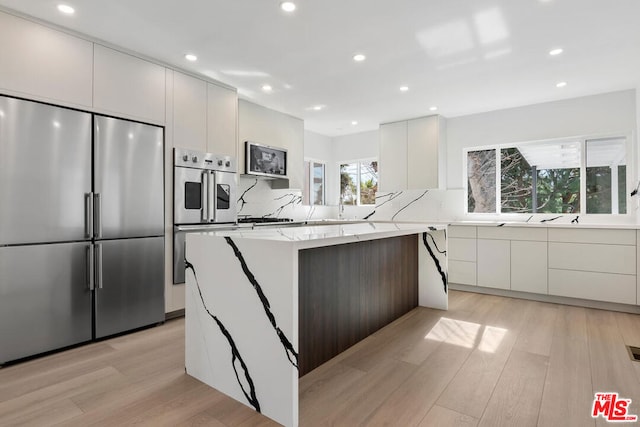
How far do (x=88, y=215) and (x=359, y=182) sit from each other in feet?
14.4

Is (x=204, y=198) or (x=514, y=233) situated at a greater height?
(x=204, y=198)

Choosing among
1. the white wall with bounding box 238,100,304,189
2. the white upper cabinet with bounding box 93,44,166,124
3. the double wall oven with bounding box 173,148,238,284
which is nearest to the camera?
the white upper cabinet with bounding box 93,44,166,124

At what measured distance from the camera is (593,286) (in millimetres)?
3510

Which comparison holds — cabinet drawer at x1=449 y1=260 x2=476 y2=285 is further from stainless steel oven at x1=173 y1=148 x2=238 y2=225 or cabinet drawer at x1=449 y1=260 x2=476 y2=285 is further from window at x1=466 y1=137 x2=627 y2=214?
stainless steel oven at x1=173 y1=148 x2=238 y2=225

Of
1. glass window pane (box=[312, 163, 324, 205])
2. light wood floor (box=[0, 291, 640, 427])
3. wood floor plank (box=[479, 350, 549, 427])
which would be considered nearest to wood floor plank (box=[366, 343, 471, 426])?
light wood floor (box=[0, 291, 640, 427])

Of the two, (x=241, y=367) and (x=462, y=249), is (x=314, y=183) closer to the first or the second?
(x=462, y=249)

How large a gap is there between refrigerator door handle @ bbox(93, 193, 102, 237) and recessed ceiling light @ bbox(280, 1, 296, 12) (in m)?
1.99

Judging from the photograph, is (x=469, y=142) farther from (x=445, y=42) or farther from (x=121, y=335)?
(x=121, y=335)

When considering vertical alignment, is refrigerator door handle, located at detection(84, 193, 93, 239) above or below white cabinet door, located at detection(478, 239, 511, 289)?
above

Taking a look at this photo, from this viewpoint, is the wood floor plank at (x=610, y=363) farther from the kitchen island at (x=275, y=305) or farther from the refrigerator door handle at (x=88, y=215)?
the refrigerator door handle at (x=88, y=215)

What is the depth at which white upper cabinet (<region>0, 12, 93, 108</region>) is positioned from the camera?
2.28m

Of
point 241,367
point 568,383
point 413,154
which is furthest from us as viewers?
point 413,154

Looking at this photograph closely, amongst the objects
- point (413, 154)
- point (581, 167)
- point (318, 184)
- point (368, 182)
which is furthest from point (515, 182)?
point (318, 184)

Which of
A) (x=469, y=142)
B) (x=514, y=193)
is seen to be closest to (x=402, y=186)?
(x=469, y=142)
